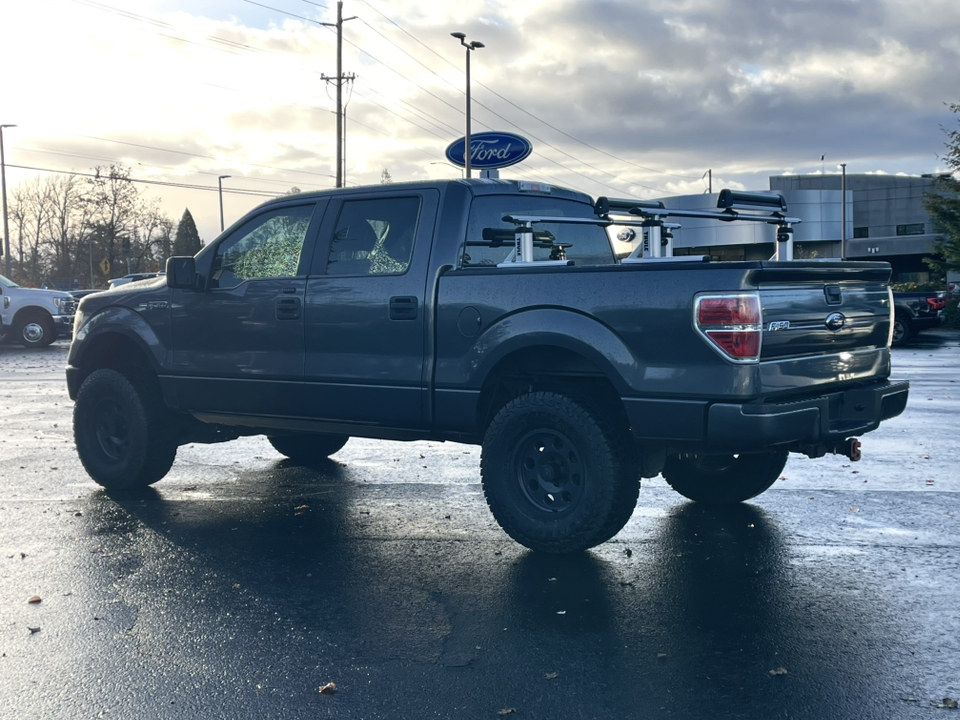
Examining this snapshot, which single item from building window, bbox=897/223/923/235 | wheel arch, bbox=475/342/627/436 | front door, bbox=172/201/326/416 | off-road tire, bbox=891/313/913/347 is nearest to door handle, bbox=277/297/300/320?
front door, bbox=172/201/326/416

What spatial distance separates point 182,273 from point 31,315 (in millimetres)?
21426

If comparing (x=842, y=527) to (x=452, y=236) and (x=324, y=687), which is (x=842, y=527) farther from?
(x=324, y=687)

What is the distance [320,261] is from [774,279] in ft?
9.52

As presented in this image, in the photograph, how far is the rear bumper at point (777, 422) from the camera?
4.82 meters

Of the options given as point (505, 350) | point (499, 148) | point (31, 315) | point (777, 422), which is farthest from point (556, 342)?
point (31, 315)

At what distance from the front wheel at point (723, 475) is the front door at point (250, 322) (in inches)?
100

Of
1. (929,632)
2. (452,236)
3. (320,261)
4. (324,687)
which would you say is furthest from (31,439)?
(929,632)

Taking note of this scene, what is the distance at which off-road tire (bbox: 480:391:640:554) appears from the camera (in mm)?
5238

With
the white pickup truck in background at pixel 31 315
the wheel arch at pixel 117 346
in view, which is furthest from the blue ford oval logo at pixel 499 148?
the wheel arch at pixel 117 346

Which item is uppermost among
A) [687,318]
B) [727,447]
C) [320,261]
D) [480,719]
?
[320,261]

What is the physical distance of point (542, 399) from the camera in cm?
545

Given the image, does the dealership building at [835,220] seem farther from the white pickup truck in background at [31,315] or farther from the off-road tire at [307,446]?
the off-road tire at [307,446]

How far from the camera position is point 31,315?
1023 inches

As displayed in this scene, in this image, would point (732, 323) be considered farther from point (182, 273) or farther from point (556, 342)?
point (182, 273)
